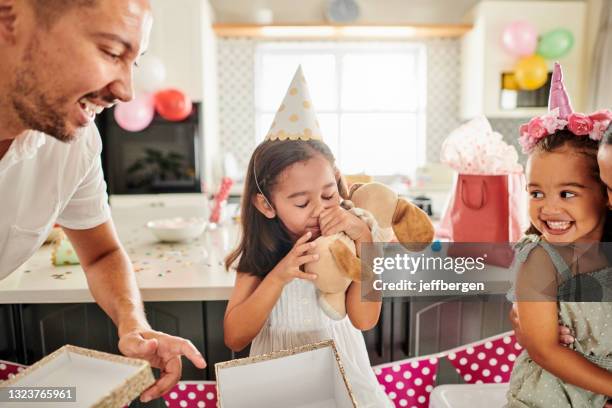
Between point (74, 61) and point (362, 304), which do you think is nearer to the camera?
point (74, 61)

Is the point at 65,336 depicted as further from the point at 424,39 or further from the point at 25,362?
the point at 424,39

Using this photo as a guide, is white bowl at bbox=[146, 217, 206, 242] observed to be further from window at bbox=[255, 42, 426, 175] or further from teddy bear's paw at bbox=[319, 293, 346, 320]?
teddy bear's paw at bbox=[319, 293, 346, 320]

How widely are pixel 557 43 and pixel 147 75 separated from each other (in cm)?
238

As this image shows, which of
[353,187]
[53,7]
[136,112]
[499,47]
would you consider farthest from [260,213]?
[499,47]

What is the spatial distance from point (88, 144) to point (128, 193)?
89.9 inches

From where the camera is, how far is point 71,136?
57 cm

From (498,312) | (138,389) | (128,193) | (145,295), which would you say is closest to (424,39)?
(128,193)

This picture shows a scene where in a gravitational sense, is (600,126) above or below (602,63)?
below

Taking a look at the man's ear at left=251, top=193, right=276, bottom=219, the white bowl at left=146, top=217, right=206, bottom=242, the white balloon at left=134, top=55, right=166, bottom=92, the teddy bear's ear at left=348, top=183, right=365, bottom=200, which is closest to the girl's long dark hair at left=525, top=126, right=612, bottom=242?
the teddy bear's ear at left=348, top=183, right=365, bottom=200

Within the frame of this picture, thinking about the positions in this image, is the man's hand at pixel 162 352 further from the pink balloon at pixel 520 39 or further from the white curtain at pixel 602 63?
the white curtain at pixel 602 63

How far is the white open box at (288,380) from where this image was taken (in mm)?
608

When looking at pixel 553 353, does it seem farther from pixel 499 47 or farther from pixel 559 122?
pixel 499 47

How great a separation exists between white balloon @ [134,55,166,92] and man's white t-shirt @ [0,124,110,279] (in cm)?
168

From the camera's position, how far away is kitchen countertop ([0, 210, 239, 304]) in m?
0.92
